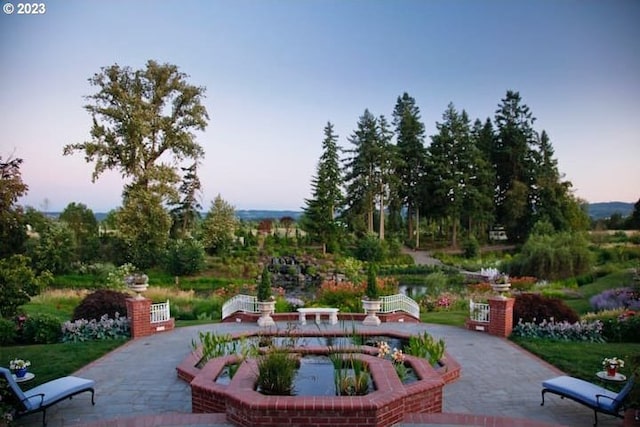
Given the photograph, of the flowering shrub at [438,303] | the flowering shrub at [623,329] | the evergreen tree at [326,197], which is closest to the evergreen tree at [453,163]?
the evergreen tree at [326,197]

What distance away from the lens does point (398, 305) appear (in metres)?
11.9

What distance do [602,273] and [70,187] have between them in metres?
27.0

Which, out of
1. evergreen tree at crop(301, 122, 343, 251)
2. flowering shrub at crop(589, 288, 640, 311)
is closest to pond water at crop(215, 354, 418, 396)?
flowering shrub at crop(589, 288, 640, 311)

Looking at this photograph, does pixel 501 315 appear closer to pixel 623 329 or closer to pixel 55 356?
pixel 623 329

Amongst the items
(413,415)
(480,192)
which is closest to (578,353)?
(413,415)

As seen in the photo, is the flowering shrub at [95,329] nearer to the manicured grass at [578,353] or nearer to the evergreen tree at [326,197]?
the manicured grass at [578,353]

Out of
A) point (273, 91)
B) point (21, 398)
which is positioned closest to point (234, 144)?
point (273, 91)

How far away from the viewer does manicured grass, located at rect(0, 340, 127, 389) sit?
707 centimetres

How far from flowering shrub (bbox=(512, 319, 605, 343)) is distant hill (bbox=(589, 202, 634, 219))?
1402 inches

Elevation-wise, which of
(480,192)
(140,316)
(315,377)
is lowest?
(315,377)

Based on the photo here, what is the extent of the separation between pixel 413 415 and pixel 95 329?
739cm

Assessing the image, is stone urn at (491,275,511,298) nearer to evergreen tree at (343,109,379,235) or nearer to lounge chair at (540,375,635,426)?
lounge chair at (540,375,635,426)

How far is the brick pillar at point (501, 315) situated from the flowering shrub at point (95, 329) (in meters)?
8.06

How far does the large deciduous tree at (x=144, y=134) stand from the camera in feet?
79.4
